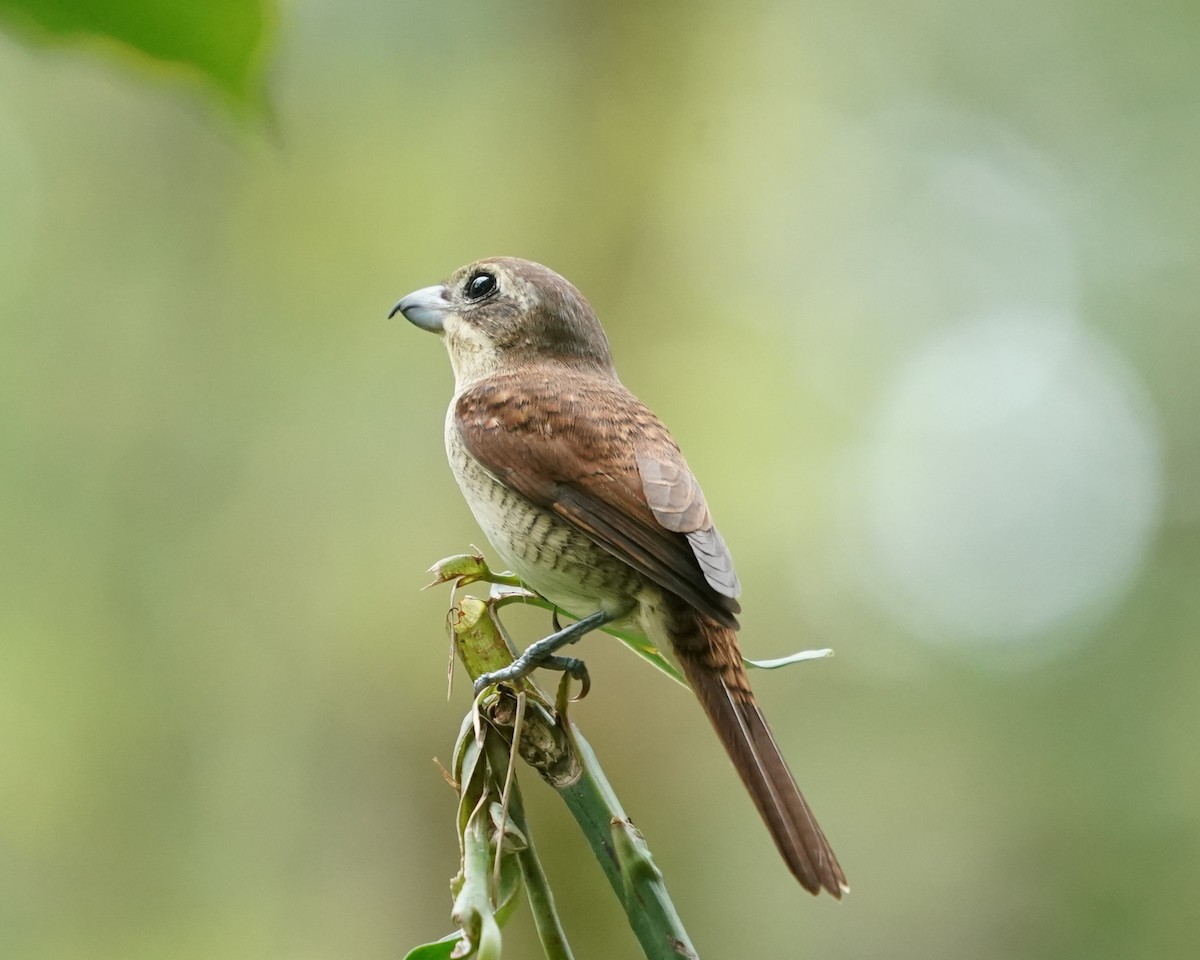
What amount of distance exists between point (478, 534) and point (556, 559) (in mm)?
2941

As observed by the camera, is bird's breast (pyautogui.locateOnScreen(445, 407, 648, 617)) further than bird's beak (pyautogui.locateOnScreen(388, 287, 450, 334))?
No

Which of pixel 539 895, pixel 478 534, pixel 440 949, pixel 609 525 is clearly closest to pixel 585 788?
pixel 539 895

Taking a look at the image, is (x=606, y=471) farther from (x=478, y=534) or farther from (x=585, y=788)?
(x=478, y=534)

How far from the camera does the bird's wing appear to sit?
1.91 meters

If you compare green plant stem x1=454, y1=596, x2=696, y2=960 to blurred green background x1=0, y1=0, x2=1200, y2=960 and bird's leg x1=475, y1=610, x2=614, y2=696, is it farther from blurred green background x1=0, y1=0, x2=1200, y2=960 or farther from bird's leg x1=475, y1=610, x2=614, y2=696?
blurred green background x1=0, y1=0, x2=1200, y2=960

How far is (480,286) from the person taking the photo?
280cm

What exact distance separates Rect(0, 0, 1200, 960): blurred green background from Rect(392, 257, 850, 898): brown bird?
8.84 feet

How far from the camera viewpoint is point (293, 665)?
607cm

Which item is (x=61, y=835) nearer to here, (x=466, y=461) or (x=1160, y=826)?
(x=466, y=461)

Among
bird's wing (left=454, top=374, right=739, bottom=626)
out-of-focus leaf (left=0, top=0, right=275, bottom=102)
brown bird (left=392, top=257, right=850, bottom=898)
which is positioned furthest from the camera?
bird's wing (left=454, top=374, right=739, bottom=626)

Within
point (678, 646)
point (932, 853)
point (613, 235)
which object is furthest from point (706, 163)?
point (678, 646)

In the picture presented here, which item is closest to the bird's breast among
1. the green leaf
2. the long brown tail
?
the long brown tail

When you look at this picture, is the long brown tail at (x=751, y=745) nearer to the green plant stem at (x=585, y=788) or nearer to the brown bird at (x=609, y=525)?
the brown bird at (x=609, y=525)

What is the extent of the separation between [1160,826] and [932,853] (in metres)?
1.36
